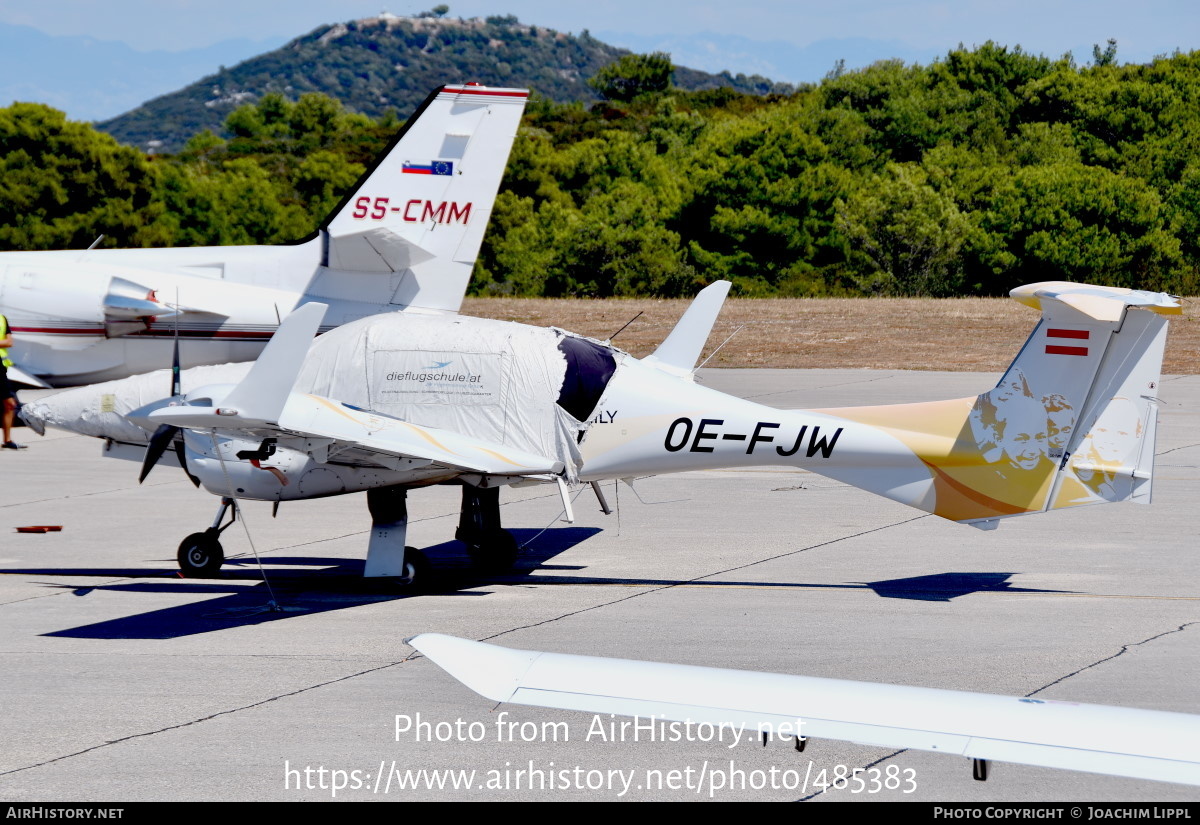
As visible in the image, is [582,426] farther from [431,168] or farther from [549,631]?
[431,168]

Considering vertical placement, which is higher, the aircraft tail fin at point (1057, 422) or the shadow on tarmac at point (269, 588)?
the aircraft tail fin at point (1057, 422)

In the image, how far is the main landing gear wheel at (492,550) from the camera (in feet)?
Answer: 42.8

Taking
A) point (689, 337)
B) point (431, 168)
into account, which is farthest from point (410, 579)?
point (431, 168)

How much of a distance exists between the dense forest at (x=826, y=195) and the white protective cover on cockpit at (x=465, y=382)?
155 ft

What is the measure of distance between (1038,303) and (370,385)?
614cm

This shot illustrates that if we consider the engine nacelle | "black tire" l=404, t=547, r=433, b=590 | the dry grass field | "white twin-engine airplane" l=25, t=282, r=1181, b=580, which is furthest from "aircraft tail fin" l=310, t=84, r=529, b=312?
the dry grass field

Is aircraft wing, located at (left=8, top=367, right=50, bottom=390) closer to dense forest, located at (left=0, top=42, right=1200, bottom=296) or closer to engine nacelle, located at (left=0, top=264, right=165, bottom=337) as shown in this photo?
engine nacelle, located at (left=0, top=264, right=165, bottom=337)

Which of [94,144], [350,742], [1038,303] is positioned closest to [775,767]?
[350,742]

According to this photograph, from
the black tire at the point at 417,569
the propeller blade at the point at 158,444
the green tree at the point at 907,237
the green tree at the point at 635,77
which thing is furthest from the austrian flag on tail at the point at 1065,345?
the green tree at the point at 635,77

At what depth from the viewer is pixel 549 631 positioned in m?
10.4

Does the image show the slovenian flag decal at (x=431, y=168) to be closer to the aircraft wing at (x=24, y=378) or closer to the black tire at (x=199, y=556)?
the aircraft wing at (x=24, y=378)

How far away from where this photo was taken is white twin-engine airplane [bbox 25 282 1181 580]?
10.9m

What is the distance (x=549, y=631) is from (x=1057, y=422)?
4.76 meters

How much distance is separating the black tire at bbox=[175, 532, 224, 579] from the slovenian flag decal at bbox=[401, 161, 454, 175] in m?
5.06
